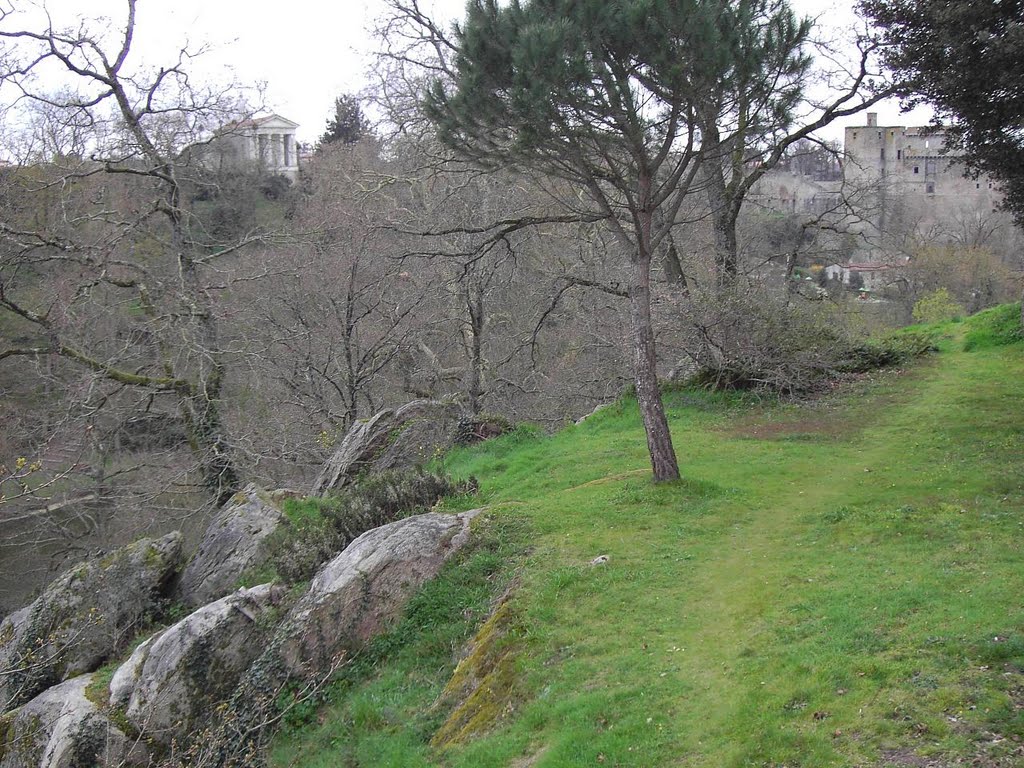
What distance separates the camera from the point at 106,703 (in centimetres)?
837

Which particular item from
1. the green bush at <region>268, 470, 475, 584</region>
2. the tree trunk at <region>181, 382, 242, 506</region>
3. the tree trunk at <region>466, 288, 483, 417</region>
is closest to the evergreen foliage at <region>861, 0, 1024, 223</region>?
the green bush at <region>268, 470, 475, 584</region>

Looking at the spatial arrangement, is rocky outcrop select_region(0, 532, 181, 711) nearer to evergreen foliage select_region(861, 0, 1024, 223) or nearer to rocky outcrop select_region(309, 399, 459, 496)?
rocky outcrop select_region(309, 399, 459, 496)

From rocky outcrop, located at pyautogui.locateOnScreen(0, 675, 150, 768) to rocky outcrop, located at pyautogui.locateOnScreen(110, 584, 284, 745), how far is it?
0.24 m

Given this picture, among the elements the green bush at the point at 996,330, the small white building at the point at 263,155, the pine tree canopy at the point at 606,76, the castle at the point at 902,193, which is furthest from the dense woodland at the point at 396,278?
the castle at the point at 902,193

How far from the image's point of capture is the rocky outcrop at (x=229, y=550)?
11.1 metres

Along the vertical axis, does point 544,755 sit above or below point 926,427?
below

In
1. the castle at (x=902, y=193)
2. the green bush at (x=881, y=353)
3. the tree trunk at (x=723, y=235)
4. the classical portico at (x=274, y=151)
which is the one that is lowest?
the green bush at (x=881, y=353)

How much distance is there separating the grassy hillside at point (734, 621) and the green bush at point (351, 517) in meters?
0.67

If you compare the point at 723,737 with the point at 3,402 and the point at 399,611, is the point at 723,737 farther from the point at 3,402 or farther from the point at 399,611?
the point at 3,402

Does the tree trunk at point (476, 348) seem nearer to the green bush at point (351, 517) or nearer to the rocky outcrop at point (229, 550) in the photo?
the rocky outcrop at point (229, 550)

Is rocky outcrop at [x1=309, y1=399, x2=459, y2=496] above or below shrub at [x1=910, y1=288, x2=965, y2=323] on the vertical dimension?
below

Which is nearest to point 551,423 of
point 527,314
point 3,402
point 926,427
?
point 527,314

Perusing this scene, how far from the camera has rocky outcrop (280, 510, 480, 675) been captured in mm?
7898

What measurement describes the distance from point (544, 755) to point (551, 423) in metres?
13.7
